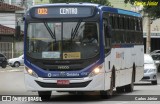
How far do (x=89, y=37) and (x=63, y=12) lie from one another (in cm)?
113

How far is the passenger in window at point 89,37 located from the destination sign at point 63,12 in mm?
562

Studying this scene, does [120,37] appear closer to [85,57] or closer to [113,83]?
[113,83]

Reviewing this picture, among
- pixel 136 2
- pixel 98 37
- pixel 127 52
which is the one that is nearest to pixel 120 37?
pixel 127 52

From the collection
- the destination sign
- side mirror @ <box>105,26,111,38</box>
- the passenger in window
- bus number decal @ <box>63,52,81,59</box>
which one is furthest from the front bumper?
the destination sign

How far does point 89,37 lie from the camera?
63.4 feet

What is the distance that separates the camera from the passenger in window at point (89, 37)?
19.3 metres

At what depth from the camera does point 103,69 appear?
759 inches

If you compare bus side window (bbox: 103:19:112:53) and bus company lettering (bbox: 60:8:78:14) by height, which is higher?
bus company lettering (bbox: 60:8:78:14)

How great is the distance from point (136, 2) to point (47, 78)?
28.0 meters

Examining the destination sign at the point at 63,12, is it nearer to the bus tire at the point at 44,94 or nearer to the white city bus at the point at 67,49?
the white city bus at the point at 67,49

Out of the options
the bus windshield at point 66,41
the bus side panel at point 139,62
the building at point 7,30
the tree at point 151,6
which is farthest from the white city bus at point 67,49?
the building at point 7,30

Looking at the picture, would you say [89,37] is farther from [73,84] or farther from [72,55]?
[73,84]

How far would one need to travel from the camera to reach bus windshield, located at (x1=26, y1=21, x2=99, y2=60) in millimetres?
19203

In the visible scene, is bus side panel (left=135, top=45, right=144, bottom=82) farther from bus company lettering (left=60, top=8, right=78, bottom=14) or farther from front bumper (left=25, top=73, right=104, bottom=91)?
front bumper (left=25, top=73, right=104, bottom=91)
